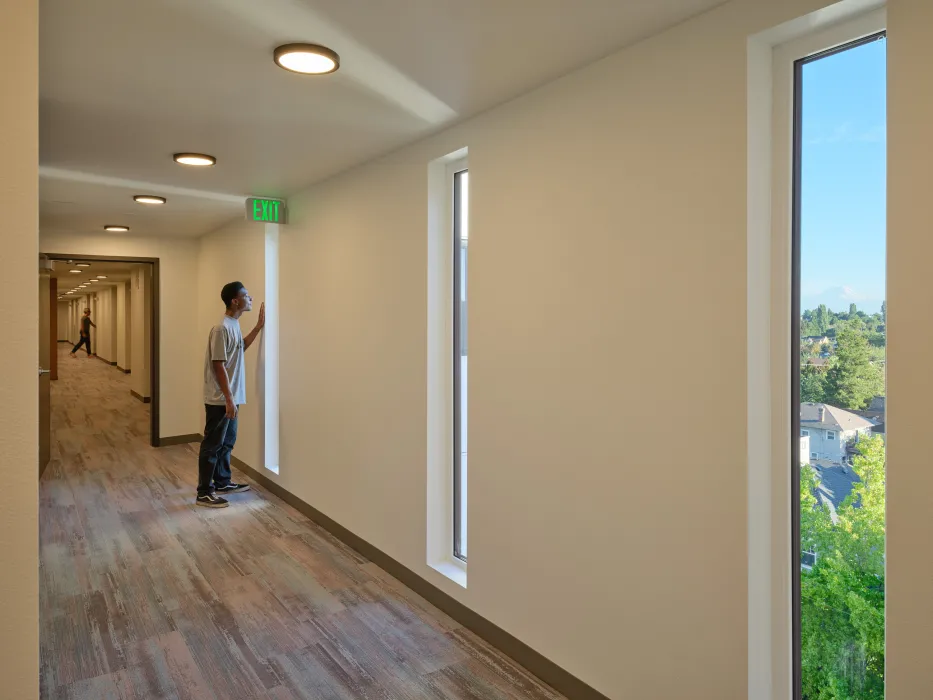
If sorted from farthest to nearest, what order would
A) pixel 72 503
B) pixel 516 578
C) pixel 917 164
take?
1. pixel 72 503
2. pixel 516 578
3. pixel 917 164

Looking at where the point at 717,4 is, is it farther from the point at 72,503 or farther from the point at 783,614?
Result: the point at 72,503

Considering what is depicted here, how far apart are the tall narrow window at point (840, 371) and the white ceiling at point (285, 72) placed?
52 centimetres

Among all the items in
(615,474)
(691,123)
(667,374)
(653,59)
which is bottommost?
(615,474)

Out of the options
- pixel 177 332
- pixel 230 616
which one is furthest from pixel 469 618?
pixel 177 332

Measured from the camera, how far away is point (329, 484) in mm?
4559

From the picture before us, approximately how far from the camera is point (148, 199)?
5.13 meters

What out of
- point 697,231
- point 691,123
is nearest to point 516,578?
point 697,231

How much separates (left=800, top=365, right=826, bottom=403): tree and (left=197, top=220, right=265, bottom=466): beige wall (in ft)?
15.1

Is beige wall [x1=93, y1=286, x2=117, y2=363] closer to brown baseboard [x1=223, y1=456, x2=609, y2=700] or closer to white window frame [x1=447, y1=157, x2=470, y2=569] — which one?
brown baseboard [x1=223, y1=456, x2=609, y2=700]

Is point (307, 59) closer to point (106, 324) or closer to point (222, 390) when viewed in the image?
point (222, 390)

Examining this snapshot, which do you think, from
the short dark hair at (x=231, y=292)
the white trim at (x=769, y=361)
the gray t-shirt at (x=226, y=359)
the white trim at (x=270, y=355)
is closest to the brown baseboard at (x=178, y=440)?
the white trim at (x=270, y=355)

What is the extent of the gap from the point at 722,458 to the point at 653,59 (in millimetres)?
1355

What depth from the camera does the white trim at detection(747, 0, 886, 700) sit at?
1940 mm

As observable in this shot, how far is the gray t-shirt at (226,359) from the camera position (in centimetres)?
523
